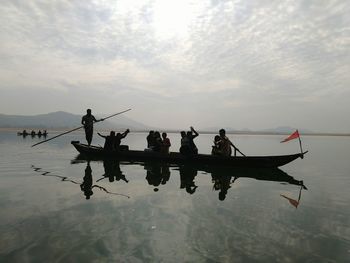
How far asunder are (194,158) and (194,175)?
342 cm

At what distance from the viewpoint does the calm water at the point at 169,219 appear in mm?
5863

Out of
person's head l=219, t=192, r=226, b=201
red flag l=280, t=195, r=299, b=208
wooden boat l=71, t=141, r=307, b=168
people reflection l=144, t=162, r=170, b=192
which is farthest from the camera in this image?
wooden boat l=71, t=141, r=307, b=168

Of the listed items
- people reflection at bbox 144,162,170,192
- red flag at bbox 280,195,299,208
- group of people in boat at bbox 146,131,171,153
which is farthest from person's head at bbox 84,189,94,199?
group of people in boat at bbox 146,131,171,153

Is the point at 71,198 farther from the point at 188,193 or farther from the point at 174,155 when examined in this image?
the point at 174,155

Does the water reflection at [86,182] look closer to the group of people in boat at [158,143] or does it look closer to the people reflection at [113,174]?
the people reflection at [113,174]

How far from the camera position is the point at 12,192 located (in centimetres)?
1062

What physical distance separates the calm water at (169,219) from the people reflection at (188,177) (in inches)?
2.0

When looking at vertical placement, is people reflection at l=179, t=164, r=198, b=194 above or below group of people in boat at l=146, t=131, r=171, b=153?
below

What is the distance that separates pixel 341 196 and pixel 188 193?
591 centimetres

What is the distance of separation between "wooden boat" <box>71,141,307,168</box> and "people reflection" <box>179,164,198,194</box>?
0.74m

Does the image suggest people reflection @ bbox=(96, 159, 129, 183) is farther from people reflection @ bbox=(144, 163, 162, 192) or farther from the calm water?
people reflection @ bbox=(144, 163, 162, 192)

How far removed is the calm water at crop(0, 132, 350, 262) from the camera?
586 cm

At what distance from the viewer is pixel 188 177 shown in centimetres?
1520

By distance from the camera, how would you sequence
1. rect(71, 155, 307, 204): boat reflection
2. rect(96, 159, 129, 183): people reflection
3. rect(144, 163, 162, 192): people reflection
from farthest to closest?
1. rect(96, 159, 129, 183): people reflection
2. rect(144, 163, 162, 192): people reflection
3. rect(71, 155, 307, 204): boat reflection
